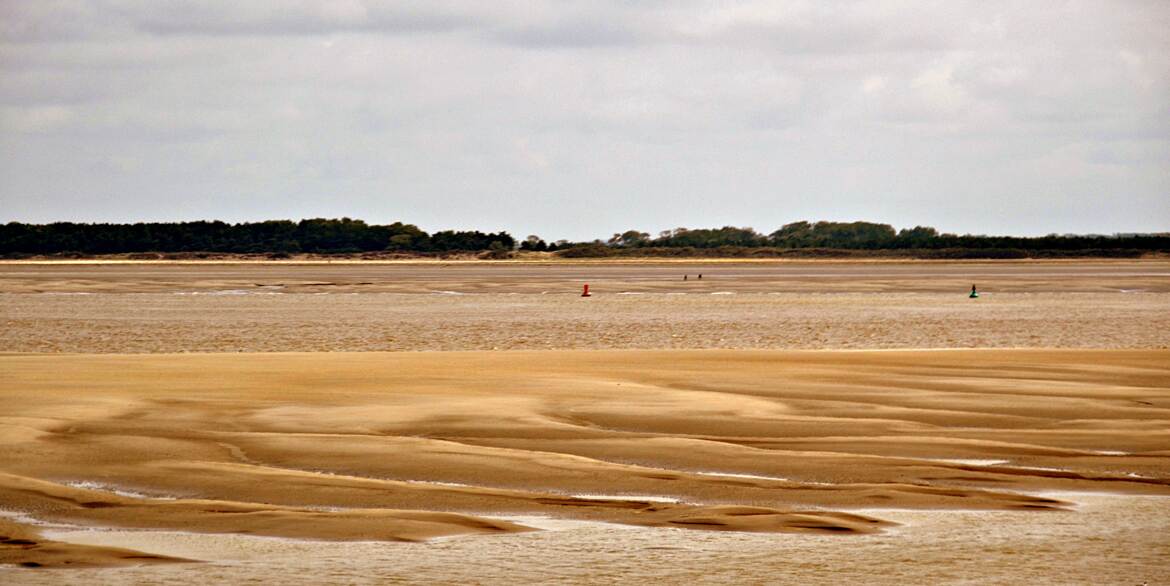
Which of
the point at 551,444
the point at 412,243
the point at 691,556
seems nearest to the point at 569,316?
the point at 551,444

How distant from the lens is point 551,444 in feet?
33.8

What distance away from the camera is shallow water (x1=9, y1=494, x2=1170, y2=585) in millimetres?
6234

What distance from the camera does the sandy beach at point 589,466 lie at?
666 centimetres

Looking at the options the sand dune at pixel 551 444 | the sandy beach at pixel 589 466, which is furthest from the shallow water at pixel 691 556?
the sand dune at pixel 551 444

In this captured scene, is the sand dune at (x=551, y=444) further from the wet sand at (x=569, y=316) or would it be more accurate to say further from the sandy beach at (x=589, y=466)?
the wet sand at (x=569, y=316)

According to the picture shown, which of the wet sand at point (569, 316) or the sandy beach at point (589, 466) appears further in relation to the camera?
the wet sand at point (569, 316)

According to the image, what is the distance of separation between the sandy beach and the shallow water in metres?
0.02

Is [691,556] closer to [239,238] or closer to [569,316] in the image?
[569,316]

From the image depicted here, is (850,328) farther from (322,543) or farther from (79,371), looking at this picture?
(322,543)

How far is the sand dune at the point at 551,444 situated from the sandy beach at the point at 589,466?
4 centimetres

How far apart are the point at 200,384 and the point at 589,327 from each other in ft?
45.8

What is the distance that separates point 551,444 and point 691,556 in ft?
12.1

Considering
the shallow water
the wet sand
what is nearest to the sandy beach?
the shallow water

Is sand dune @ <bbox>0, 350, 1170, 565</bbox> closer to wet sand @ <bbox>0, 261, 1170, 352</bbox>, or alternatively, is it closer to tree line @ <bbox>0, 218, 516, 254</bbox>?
wet sand @ <bbox>0, 261, 1170, 352</bbox>
